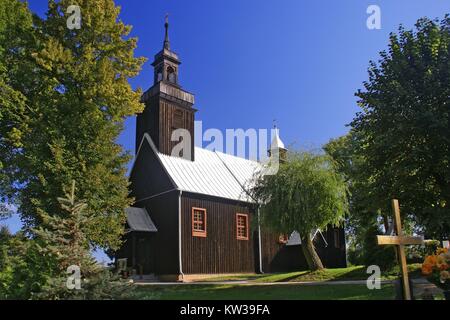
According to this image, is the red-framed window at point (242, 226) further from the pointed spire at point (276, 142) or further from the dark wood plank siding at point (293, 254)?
the pointed spire at point (276, 142)

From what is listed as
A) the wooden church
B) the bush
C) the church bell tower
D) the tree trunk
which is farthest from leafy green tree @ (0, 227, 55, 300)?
the church bell tower

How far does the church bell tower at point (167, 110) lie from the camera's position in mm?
26406

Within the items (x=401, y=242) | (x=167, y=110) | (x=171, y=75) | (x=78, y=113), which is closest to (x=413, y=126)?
(x=401, y=242)

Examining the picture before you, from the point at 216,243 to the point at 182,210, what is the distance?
307 centimetres

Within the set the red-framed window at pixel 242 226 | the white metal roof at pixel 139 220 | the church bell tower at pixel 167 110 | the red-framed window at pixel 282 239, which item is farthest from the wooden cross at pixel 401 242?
the red-framed window at pixel 282 239

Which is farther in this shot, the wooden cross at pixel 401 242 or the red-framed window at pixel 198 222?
the red-framed window at pixel 198 222

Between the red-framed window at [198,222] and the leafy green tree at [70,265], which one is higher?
the red-framed window at [198,222]

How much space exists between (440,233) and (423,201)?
123cm

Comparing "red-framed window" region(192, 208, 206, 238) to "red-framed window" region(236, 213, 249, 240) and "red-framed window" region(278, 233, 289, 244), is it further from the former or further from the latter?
"red-framed window" region(278, 233, 289, 244)

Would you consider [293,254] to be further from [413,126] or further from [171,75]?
[413,126]

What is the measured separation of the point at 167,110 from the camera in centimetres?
2675

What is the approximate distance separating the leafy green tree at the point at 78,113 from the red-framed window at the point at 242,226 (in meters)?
10.2

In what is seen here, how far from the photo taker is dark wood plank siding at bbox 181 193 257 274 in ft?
77.9

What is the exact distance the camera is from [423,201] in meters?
14.6
